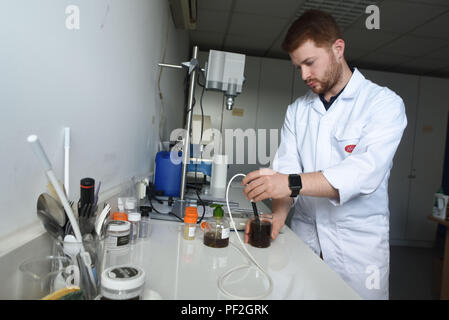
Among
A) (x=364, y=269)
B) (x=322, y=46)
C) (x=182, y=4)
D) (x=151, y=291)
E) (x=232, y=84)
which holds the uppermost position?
(x=182, y=4)

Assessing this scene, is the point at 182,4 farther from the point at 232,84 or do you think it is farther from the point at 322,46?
the point at 322,46

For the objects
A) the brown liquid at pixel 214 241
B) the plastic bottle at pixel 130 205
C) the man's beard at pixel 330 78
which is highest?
the man's beard at pixel 330 78

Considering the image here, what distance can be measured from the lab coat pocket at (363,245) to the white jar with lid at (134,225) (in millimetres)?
800

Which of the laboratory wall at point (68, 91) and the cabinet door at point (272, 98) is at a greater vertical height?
the cabinet door at point (272, 98)

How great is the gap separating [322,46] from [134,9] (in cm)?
80

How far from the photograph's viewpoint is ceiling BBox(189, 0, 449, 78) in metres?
2.38

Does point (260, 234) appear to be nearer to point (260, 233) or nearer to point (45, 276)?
point (260, 233)

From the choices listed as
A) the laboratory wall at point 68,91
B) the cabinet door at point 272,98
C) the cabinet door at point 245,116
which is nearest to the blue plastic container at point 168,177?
the laboratory wall at point 68,91

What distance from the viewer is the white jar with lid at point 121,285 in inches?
18.3

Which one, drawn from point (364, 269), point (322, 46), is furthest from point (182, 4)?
point (364, 269)

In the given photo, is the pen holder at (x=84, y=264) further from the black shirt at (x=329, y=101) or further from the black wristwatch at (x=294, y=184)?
the black shirt at (x=329, y=101)

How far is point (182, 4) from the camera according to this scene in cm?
184

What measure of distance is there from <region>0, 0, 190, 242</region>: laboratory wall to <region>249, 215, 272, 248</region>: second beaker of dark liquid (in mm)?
519

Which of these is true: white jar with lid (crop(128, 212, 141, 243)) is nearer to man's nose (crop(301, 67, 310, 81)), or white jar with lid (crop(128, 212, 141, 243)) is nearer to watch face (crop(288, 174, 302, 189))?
watch face (crop(288, 174, 302, 189))
